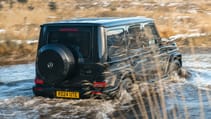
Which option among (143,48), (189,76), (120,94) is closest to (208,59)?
(189,76)

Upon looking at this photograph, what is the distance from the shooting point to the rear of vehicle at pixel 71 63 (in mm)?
8766

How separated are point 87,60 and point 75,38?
55 cm

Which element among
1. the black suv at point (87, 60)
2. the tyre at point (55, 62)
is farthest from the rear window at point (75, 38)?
the tyre at point (55, 62)

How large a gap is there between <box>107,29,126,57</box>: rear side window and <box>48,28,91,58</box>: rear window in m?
0.44

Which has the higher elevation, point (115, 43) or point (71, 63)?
point (115, 43)

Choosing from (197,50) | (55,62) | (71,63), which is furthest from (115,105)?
(197,50)

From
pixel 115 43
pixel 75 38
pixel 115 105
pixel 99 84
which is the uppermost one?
pixel 75 38

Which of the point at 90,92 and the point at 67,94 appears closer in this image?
the point at 90,92

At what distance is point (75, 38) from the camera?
9.05 meters

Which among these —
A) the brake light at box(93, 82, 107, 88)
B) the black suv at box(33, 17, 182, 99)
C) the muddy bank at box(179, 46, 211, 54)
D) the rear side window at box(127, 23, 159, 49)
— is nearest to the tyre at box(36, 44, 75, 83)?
the black suv at box(33, 17, 182, 99)

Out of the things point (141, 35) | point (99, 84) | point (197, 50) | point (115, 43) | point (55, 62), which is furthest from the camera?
point (197, 50)

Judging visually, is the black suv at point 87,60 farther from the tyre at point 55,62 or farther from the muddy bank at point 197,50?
the muddy bank at point 197,50

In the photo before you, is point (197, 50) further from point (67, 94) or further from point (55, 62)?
point (55, 62)

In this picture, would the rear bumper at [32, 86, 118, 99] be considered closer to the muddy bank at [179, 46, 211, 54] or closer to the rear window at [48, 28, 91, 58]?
the rear window at [48, 28, 91, 58]
